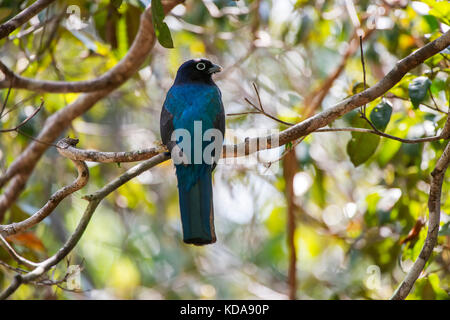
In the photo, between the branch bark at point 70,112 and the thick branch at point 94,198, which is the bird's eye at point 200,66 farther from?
the thick branch at point 94,198

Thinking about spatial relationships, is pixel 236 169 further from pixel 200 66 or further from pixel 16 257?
pixel 16 257

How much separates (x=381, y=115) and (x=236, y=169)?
11.0 feet

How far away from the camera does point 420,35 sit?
21.6 feet

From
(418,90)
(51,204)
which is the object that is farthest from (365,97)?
(51,204)

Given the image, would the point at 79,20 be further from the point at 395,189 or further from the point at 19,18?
the point at 395,189

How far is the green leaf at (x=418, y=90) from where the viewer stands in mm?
3569

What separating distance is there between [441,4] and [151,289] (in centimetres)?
578

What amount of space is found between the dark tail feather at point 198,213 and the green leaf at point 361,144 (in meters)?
0.99

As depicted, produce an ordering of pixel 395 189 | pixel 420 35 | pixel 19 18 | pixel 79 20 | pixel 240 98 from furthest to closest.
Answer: pixel 240 98 → pixel 420 35 → pixel 79 20 → pixel 395 189 → pixel 19 18

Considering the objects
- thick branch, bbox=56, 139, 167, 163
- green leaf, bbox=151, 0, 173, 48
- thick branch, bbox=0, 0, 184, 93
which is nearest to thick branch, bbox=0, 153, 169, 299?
thick branch, bbox=56, 139, 167, 163

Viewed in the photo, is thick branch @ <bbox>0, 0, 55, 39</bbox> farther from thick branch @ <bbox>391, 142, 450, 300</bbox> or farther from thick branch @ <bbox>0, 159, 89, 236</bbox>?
thick branch @ <bbox>391, 142, 450, 300</bbox>

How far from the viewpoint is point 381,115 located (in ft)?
12.0

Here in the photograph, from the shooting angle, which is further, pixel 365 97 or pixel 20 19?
pixel 20 19

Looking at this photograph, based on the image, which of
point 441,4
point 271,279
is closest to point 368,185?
point 271,279
